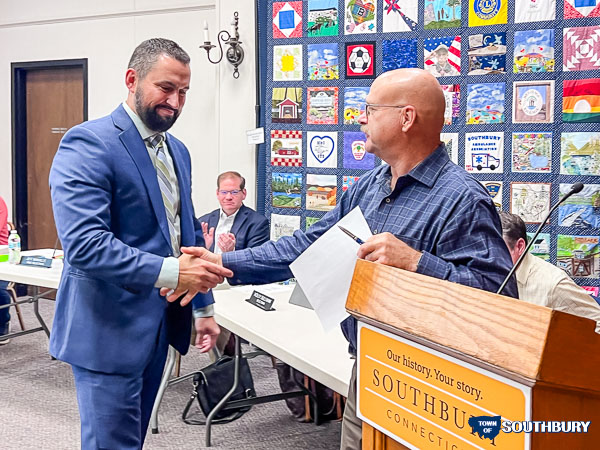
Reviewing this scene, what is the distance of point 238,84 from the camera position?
525 cm

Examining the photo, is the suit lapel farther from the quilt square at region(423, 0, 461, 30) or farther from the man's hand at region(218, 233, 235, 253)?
the quilt square at region(423, 0, 461, 30)

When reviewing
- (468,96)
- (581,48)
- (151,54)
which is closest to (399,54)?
(468,96)

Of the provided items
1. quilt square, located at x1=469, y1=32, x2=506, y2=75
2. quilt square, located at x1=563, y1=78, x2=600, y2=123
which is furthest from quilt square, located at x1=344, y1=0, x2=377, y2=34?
quilt square, located at x1=563, y1=78, x2=600, y2=123

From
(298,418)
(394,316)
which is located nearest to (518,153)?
(298,418)

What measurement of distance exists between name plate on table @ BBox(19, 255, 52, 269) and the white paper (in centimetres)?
165

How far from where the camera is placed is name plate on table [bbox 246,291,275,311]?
332 cm

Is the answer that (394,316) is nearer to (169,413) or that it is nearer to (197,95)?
(169,413)

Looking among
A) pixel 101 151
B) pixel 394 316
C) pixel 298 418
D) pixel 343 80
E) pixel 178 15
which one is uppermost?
pixel 178 15

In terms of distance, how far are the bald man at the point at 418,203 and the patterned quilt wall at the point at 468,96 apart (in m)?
2.38

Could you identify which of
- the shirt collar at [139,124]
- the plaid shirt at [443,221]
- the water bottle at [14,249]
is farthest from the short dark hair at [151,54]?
the water bottle at [14,249]

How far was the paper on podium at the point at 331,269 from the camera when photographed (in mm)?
1636

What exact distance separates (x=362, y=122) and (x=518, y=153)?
2500mm

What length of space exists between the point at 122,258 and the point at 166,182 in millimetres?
359

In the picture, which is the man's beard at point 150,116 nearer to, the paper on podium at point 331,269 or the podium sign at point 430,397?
the paper on podium at point 331,269
